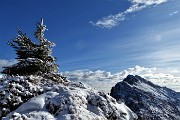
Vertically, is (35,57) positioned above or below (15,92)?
above

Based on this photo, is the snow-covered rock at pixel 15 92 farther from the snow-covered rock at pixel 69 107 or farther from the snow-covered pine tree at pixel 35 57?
the snow-covered pine tree at pixel 35 57

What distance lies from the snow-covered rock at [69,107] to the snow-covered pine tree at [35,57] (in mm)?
5462

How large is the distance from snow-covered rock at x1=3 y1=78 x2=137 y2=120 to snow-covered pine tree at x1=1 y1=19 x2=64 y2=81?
5462mm

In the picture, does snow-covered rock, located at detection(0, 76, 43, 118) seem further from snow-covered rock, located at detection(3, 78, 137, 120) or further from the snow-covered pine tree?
the snow-covered pine tree

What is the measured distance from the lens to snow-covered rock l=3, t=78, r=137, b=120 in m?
15.0

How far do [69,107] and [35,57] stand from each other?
39.8 ft

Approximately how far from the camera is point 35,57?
2681 centimetres

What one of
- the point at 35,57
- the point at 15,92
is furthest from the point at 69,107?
the point at 35,57

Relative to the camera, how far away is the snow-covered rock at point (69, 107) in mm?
14984

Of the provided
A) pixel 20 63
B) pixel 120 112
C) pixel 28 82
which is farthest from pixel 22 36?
pixel 120 112

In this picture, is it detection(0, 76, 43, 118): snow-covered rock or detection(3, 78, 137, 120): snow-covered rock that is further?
detection(0, 76, 43, 118): snow-covered rock

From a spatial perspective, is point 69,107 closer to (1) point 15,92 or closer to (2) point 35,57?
(1) point 15,92

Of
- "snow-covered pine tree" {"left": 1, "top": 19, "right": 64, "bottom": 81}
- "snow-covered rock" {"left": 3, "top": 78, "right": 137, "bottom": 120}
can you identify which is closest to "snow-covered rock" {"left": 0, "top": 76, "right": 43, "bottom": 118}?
"snow-covered rock" {"left": 3, "top": 78, "right": 137, "bottom": 120}

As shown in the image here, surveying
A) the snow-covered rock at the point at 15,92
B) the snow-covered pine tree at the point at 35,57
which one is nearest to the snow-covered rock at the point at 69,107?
the snow-covered rock at the point at 15,92
